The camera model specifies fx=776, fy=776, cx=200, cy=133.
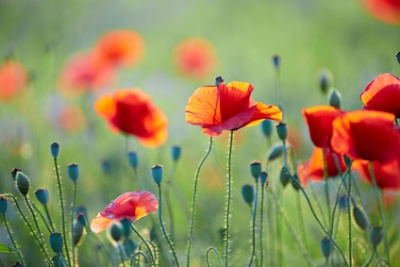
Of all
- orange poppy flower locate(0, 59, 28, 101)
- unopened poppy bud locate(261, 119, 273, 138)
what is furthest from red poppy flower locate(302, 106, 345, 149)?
orange poppy flower locate(0, 59, 28, 101)

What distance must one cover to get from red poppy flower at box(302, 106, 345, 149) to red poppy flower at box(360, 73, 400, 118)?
0.31 ft

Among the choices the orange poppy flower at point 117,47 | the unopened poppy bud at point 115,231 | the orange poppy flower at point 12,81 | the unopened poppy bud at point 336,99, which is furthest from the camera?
the orange poppy flower at point 117,47

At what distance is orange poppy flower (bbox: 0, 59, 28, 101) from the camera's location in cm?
371

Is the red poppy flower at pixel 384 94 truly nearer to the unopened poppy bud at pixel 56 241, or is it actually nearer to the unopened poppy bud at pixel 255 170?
the unopened poppy bud at pixel 255 170

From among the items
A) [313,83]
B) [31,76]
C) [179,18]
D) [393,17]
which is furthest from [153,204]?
[179,18]

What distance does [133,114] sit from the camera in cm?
250

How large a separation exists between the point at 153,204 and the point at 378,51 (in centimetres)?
452

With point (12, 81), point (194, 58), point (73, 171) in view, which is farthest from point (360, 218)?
Answer: point (194, 58)

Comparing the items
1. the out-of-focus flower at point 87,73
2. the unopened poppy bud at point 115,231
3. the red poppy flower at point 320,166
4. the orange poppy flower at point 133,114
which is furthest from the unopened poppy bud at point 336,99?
the out-of-focus flower at point 87,73

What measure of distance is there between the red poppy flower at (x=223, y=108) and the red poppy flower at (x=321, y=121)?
0.09 m

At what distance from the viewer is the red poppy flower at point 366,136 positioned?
1630mm

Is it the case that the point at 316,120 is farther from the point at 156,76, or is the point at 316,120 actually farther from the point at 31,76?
the point at 156,76

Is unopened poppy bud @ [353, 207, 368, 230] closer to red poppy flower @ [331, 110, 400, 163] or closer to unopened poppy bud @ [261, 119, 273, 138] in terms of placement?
red poppy flower @ [331, 110, 400, 163]

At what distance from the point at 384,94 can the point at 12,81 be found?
2.57 metres
